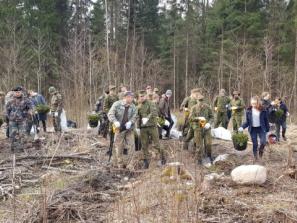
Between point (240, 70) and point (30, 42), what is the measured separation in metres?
15.1

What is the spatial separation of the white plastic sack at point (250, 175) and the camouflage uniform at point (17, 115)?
5.92 m

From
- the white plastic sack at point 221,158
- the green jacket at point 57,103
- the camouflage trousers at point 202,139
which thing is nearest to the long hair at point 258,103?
the camouflage trousers at point 202,139

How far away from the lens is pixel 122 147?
9.15 meters

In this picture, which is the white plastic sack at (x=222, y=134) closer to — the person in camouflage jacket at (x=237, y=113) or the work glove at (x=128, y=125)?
the person in camouflage jacket at (x=237, y=113)

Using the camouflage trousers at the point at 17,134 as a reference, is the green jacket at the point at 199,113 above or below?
above

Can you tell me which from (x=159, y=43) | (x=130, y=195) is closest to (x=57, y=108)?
(x=130, y=195)

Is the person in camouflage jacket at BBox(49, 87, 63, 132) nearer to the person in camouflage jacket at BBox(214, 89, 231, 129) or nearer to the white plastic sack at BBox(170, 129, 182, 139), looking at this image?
the white plastic sack at BBox(170, 129, 182, 139)

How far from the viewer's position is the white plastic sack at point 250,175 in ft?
22.3

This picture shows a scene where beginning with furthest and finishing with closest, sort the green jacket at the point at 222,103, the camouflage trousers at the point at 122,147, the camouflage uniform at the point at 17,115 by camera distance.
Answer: the green jacket at the point at 222,103
the camouflage uniform at the point at 17,115
the camouflage trousers at the point at 122,147

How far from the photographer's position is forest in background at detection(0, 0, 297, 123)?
1126 inches

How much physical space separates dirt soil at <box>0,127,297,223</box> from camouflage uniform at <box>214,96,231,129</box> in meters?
5.63

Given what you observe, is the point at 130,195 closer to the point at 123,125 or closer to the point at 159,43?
the point at 123,125

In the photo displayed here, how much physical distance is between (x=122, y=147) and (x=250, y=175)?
10.4ft

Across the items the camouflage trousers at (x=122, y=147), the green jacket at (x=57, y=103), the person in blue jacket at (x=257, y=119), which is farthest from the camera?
the green jacket at (x=57, y=103)
